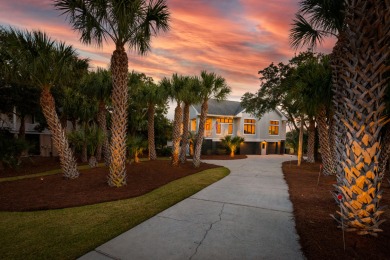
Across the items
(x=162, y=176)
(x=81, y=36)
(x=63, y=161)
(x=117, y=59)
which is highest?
(x=81, y=36)

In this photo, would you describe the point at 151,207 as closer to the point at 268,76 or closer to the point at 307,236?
the point at 307,236

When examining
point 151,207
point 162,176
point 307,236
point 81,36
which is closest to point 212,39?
point 81,36

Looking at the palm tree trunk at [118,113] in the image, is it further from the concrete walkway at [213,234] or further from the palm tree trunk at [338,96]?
the palm tree trunk at [338,96]

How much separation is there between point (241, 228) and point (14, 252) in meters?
4.55

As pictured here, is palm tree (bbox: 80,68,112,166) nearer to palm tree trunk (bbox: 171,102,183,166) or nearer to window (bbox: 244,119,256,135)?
palm tree trunk (bbox: 171,102,183,166)

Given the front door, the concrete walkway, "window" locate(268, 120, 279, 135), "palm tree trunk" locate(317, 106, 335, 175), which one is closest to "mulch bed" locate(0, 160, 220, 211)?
the concrete walkway

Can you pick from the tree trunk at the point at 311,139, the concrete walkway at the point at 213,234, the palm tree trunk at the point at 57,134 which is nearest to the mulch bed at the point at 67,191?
the palm tree trunk at the point at 57,134

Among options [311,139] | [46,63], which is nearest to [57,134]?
[46,63]

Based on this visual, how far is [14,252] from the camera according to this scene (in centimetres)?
366

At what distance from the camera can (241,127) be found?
31.2m

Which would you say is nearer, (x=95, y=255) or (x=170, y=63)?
(x=95, y=255)

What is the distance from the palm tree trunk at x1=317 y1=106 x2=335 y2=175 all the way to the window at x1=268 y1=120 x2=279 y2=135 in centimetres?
2037

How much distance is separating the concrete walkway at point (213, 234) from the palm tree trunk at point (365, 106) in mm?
1519

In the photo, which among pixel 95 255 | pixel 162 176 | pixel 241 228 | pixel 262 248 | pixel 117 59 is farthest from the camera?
pixel 162 176
